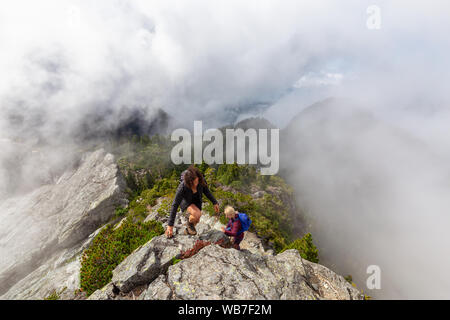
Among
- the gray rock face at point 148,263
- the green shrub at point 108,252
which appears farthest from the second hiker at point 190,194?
the green shrub at point 108,252

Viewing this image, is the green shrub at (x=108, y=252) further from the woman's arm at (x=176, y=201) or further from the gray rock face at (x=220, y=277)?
the woman's arm at (x=176, y=201)

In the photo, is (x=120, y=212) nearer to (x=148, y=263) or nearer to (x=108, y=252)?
(x=108, y=252)

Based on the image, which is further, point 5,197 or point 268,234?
point 5,197

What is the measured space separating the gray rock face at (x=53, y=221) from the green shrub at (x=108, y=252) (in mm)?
23750

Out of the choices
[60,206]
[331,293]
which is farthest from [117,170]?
[331,293]

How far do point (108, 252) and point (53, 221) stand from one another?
144ft

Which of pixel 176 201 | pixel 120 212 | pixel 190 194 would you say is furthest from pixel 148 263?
pixel 120 212

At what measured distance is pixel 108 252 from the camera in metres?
8.65

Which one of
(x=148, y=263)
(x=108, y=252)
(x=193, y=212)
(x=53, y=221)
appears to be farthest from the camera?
(x=53, y=221)

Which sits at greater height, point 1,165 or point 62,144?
point 62,144
